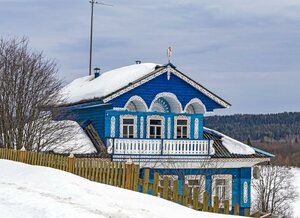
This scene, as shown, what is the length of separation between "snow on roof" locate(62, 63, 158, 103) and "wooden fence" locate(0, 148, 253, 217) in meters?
9.41

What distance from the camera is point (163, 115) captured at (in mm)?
28688

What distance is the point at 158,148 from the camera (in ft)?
88.7

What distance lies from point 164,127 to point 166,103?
1.33m

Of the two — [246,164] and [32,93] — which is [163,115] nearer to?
[246,164]

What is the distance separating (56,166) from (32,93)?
7312mm

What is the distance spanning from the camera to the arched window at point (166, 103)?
28359 mm

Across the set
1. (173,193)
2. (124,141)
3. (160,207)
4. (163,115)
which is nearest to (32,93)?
(124,141)

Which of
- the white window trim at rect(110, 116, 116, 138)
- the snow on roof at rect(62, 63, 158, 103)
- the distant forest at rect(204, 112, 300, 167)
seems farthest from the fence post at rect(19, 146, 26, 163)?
the distant forest at rect(204, 112, 300, 167)

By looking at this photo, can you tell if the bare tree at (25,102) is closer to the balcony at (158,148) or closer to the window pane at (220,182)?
the balcony at (158,148)

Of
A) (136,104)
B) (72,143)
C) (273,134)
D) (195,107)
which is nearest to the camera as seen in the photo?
(72,143)

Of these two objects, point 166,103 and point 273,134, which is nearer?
point 166,103

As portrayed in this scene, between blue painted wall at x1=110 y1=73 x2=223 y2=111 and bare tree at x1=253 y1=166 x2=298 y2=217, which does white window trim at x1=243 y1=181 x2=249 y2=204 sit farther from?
bare tree at x1=253 y1=166 x2=298 y2=217

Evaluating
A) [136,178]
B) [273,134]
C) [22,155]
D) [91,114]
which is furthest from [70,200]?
[273,134]

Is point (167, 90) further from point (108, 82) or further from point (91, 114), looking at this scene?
point (91, 114)
